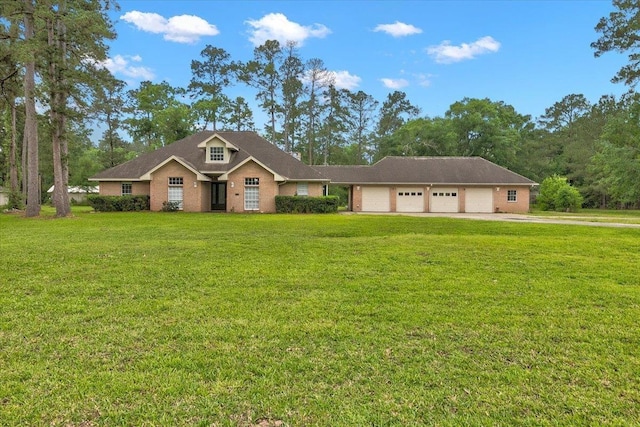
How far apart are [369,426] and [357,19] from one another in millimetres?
20731

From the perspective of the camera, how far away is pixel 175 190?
24406 millimetres

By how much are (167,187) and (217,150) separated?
443 cm

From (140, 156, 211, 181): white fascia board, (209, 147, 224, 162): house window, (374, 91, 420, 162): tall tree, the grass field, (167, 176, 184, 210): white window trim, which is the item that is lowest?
the grass field

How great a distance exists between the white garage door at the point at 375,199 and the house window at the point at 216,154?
11.2 m

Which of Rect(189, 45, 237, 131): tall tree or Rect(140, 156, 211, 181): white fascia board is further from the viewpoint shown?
Rect(189, 45, 237, 131): tall tree

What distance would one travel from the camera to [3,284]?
5.71 m

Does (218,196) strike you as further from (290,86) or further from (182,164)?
(290,86)

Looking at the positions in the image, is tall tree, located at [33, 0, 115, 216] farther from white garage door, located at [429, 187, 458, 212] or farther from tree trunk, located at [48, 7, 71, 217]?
white garage door, located at [429, 187, 458, 212]

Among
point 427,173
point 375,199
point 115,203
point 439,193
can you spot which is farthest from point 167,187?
point 439,193

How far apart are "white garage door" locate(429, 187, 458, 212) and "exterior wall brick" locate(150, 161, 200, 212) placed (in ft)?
58.4

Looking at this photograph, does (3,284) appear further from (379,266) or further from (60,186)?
(60,186)

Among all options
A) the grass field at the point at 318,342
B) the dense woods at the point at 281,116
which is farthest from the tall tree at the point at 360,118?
the grass field at the point at 318,342

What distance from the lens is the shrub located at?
32156 millimetres

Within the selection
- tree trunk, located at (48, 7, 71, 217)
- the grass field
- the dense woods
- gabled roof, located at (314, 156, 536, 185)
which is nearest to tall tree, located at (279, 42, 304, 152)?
the dense woods
